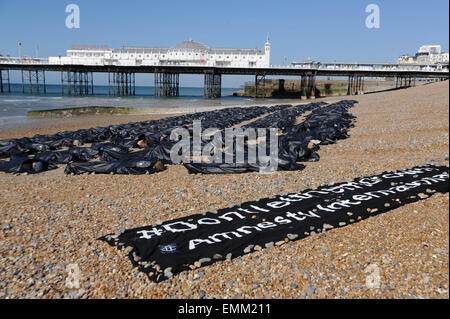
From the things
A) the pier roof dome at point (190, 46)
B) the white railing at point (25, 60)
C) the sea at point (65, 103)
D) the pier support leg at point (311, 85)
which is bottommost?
the sea at point (65, 103)

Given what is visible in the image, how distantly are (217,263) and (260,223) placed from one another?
113 centimetres

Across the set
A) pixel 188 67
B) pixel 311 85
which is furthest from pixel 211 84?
pixel 311 85

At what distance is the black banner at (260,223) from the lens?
12.5 feet

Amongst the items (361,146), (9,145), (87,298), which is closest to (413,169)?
(361,146)

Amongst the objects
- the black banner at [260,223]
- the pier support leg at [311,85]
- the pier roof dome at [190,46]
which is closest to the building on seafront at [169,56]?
the pier roof dome at [190,46]

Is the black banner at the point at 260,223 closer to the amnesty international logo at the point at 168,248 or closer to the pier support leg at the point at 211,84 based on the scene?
the amnesty international logo at the point at 168,248

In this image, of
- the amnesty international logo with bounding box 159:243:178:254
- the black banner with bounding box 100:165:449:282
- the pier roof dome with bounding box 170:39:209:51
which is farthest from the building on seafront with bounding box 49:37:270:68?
the amnesty international logo with bounding box 159:243:178:254

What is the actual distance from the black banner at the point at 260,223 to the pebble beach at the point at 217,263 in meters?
0.16

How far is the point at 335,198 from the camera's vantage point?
5344 mm

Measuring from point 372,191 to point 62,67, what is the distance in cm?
5771

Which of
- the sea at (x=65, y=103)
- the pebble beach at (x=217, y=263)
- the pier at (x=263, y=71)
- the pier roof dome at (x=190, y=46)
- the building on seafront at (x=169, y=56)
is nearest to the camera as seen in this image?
the pebble beach at (x=217, y=263)

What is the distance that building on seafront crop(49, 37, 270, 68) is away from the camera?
2400 inches

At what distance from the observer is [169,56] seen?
64000mm

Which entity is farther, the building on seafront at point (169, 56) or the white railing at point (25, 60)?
the building on seafront at point (169, 56)
